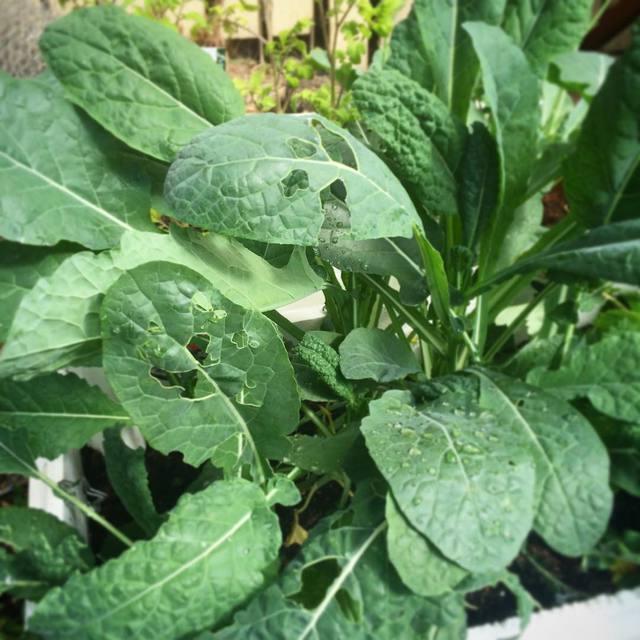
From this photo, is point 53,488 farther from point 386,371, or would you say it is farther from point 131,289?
point 386,371

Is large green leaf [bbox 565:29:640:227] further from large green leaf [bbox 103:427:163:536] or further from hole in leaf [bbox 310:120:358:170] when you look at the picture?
large green leaf [bbox 103:427:163:536]

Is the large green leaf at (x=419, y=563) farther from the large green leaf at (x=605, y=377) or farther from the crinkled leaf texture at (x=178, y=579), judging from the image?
the large green leaf at (x=605, y=377)

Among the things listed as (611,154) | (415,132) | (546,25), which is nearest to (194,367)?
(415,132)

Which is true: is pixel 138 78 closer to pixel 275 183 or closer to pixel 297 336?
pixel 275 183

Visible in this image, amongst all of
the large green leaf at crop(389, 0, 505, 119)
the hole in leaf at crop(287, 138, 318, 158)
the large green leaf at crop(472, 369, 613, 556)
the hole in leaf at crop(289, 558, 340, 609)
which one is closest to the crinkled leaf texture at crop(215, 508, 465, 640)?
the hole in leaf at crop(289, 558, 340, 609)

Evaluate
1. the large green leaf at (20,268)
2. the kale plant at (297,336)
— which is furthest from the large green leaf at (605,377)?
the large green leaf at (20,268)

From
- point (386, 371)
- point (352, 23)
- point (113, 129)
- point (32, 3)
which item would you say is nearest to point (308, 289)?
point (386, 371)
